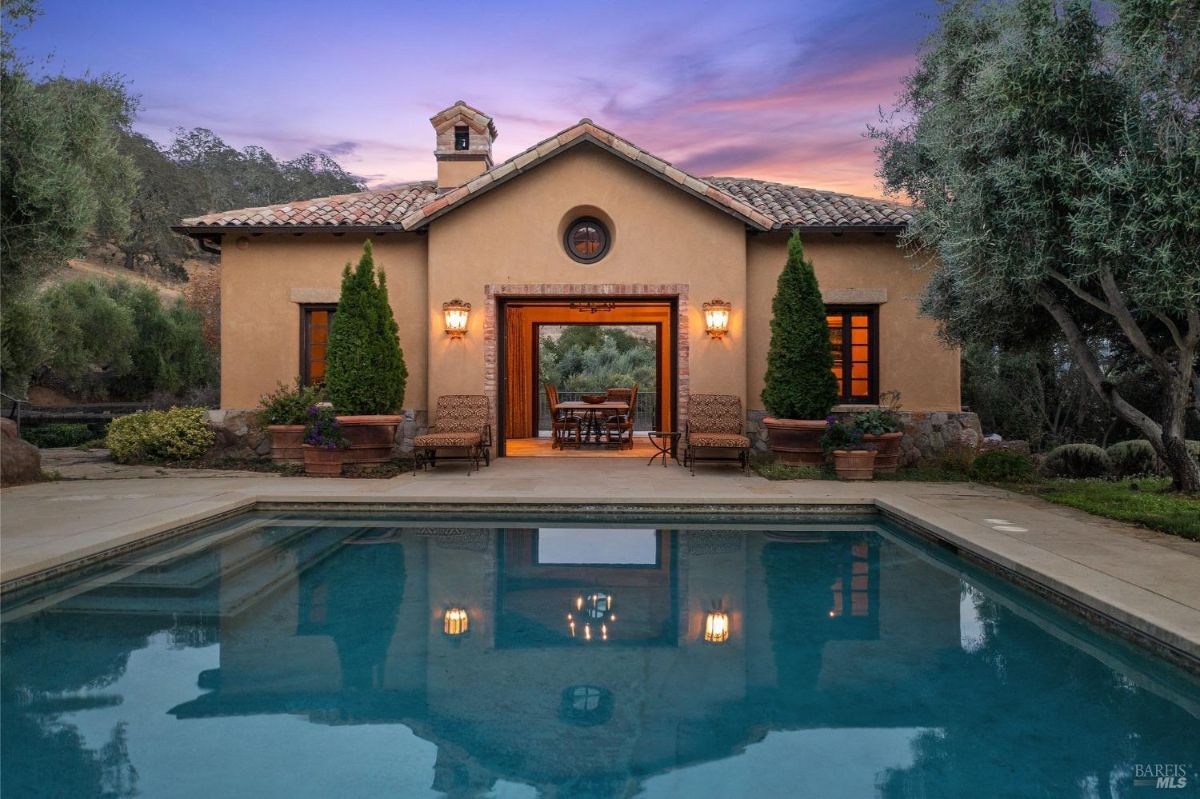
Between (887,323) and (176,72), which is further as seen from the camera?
(176,72)

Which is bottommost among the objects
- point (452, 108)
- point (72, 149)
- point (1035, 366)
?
point (1035, 366)

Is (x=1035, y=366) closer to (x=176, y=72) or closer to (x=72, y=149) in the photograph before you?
(x=72, y=149)

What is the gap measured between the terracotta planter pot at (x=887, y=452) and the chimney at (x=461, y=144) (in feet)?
28.2

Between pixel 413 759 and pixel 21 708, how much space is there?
78.5 inches

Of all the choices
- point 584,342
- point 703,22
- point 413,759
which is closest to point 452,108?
point 703,22

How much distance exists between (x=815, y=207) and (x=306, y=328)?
8936mm

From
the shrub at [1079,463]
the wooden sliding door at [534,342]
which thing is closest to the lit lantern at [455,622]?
the shrub at [1079,463]

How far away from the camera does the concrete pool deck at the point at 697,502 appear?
437cm

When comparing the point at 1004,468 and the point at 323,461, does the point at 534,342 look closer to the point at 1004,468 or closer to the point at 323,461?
the point at 323,461

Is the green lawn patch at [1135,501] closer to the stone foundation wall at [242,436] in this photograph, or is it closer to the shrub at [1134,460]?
the shrub at [1134,460]

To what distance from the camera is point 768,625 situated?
4.58m

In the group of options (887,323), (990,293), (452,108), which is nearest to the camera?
(990,293)

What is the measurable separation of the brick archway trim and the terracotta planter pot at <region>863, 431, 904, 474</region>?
292 centimetres
